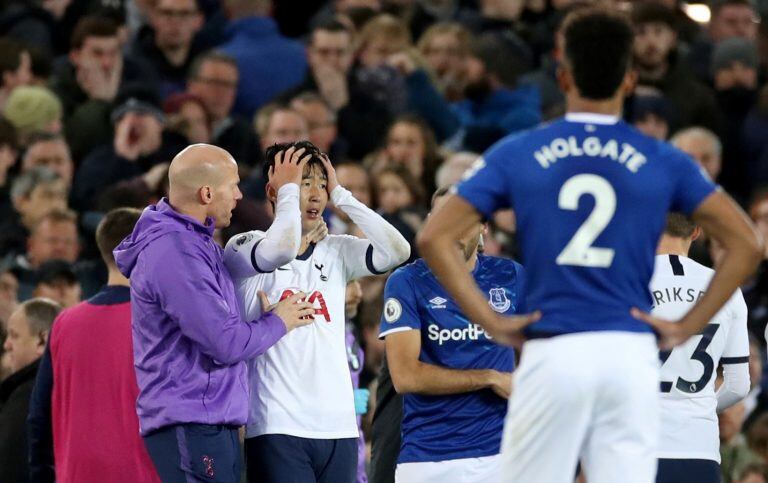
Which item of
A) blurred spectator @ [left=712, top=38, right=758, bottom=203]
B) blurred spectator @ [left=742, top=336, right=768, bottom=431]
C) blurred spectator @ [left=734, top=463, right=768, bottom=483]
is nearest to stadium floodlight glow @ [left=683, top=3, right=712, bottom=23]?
blurred spectator @ [left=712, top=38, right=758, bottom=203]

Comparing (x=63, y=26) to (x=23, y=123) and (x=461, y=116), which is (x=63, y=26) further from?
(x=461, y=116)

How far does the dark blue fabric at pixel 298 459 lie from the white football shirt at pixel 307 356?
3cm

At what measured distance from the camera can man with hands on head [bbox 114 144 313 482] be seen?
266 inches

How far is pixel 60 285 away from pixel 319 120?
367cm

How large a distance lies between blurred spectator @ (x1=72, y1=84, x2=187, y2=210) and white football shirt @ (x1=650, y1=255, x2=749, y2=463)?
20.1 ft

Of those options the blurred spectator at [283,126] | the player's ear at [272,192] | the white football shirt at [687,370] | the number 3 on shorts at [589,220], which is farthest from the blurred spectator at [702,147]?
the number 3 on shorts at [589,220]

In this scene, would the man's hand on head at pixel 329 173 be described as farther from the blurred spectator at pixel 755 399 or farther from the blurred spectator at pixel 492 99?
the blurred spectator at pixel 492 99

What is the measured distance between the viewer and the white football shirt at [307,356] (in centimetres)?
706

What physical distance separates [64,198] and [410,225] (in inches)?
103

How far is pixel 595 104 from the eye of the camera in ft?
18.3

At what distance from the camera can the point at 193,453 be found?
267 inches

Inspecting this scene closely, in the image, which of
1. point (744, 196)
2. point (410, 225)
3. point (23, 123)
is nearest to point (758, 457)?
point (410, 225)

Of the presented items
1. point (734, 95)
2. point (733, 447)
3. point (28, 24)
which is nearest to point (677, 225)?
point (733, 447)

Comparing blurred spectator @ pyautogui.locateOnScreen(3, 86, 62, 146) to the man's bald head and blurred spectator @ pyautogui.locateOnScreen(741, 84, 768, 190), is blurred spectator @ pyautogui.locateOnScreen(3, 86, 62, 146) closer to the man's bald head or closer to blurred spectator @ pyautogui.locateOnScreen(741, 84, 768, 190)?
blurred spectator @ pyautogui.locateOnScreen(741, 84, 768, 190)
